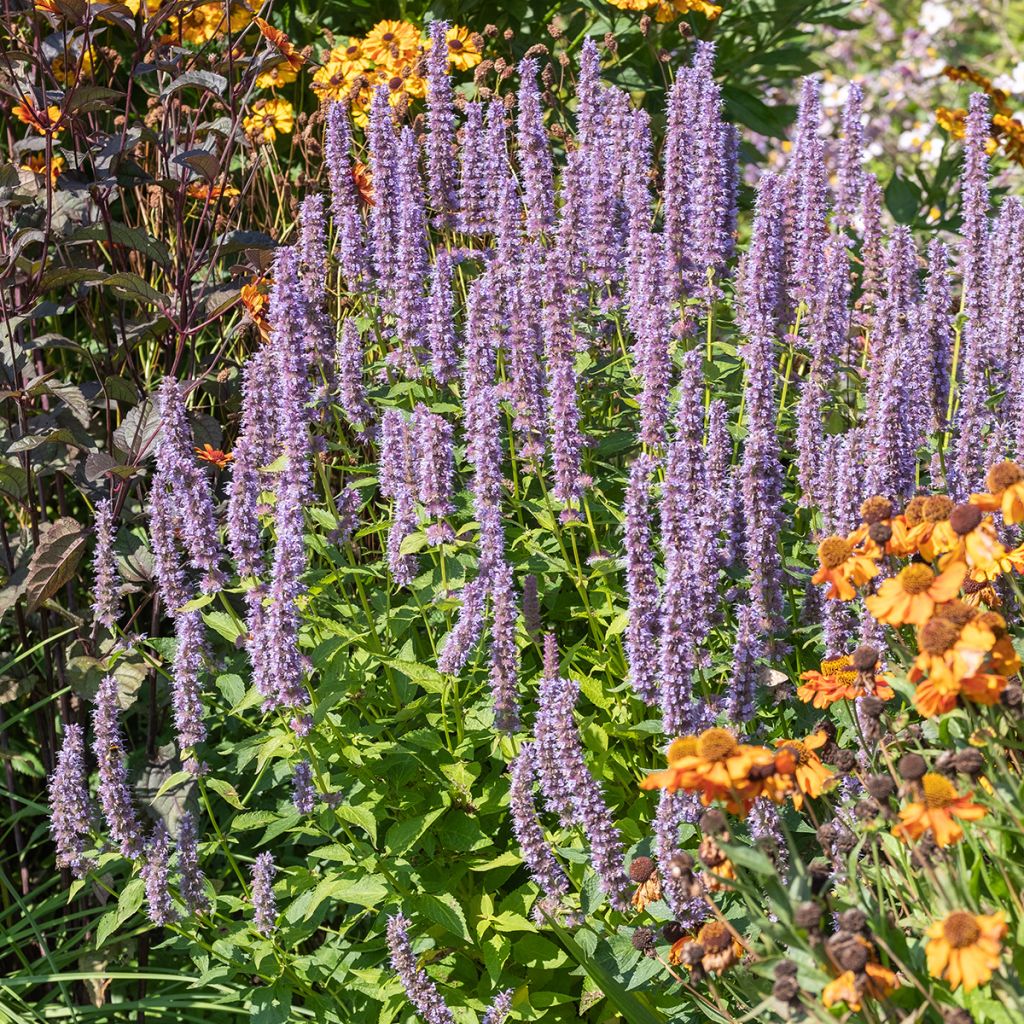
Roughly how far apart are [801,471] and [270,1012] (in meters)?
2.02

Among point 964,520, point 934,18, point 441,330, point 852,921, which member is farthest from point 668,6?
point 934,18

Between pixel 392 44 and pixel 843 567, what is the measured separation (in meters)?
3.72

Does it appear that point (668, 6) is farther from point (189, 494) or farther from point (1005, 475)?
point (1005, 475)

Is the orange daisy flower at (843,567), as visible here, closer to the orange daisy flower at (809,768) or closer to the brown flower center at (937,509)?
the brown flower center at (937,509)

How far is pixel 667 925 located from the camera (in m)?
3.18

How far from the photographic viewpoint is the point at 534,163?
177 inches

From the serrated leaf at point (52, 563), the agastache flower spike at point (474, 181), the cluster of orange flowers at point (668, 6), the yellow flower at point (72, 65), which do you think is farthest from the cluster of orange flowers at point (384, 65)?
the serrated leaf at point (52, 563)

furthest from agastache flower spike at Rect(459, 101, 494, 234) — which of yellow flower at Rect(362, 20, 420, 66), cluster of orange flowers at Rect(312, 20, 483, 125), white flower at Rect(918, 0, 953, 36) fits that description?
white flower at Rect(918, 0, 953, 36)

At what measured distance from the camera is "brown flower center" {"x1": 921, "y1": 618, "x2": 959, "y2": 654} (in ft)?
8.23

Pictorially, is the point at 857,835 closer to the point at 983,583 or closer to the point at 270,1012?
the point at 983,583

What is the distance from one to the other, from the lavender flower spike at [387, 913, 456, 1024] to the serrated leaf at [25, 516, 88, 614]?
1697 millimetres

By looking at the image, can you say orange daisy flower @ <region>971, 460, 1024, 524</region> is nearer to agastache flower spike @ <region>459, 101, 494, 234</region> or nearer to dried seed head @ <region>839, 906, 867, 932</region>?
dried seed head @ <region>839, 906, 867, 932</region>

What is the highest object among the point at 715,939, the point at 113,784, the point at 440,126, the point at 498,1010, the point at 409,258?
the point at 440,126

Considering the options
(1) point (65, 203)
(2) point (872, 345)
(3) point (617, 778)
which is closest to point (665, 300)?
(2) point (872, 345)
